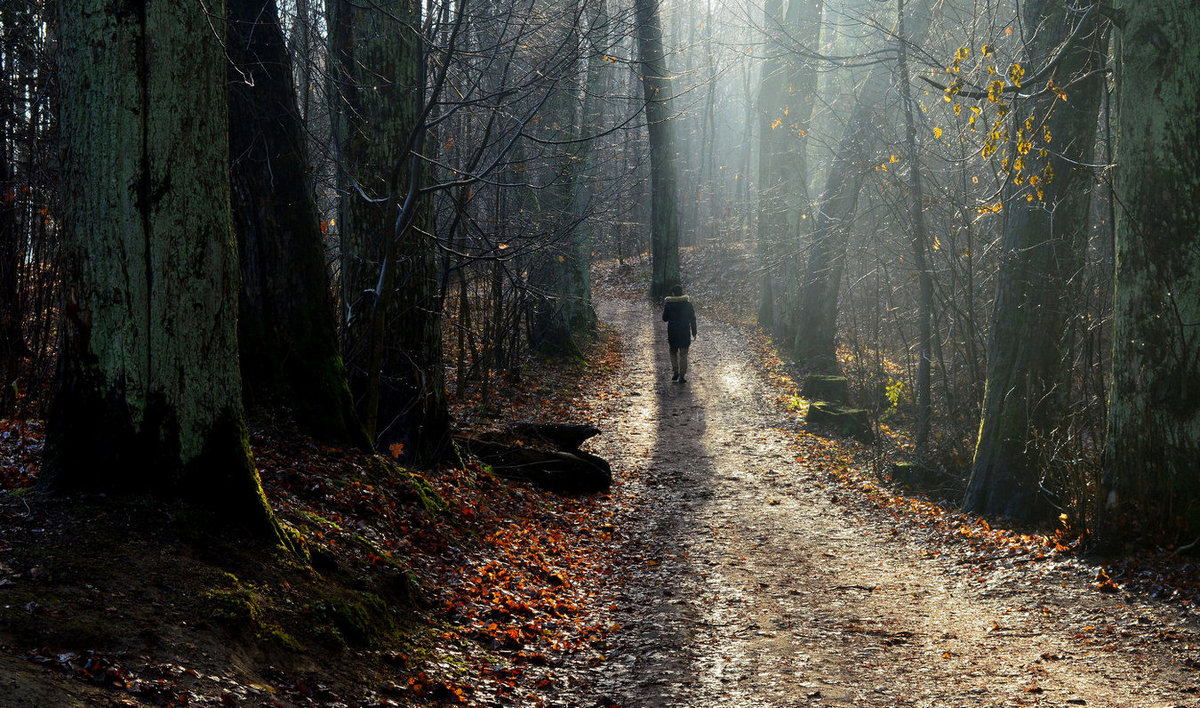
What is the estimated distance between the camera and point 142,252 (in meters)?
3.97

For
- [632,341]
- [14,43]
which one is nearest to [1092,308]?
[14,43]

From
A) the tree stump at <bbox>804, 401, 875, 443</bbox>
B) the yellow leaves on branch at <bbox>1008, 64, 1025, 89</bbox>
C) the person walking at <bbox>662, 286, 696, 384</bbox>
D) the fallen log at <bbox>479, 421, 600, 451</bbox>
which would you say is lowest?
the tree stump at <bbox>804, 401, 875, 443</bbox>

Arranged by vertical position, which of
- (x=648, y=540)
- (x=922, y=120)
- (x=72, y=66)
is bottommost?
(x=648, y=540)

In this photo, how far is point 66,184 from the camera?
3.97m

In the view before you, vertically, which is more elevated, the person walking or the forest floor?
the person walking

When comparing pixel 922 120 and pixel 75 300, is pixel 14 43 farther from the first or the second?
pixel 922 120

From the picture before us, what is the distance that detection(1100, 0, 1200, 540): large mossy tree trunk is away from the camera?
20.8ft

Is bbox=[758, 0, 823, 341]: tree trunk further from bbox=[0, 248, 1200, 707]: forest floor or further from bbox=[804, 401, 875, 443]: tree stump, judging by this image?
bbox=[0, 248, 1200, 707]: forest floor

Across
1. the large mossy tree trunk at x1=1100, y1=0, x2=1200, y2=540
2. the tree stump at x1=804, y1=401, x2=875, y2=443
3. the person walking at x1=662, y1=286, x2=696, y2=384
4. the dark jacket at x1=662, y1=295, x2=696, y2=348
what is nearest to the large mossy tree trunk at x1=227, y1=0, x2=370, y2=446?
the large mossy tree trunk at x1=1100, y1=0, x2=1200, y2=540

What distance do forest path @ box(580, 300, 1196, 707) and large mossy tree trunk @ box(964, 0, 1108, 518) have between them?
122cm

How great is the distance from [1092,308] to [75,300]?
383 inches

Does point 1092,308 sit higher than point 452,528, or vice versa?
point 1092,308

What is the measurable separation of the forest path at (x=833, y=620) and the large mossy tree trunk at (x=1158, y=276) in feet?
3.06

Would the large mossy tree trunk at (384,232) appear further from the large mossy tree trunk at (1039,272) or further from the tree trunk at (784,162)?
the tree trunk at (784,162)
